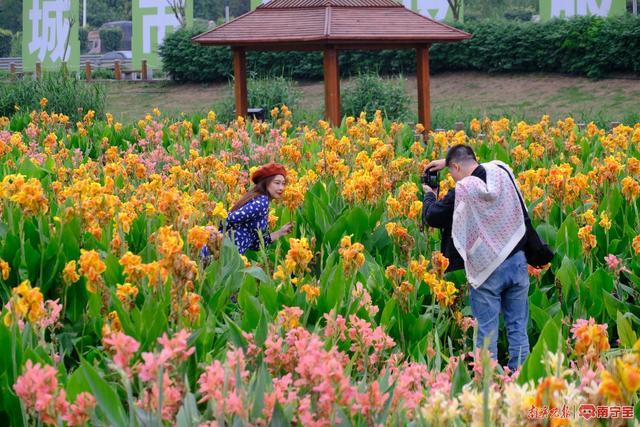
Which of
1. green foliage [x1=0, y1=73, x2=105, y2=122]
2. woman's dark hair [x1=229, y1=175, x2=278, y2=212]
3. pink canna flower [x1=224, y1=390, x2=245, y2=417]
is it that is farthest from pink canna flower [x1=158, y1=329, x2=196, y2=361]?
green foliage [x1=0, y1=73, x2=105, y2=122]

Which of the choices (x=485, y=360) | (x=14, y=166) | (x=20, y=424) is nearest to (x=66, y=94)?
(x=14, y=166)

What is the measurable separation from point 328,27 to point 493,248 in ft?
27.5

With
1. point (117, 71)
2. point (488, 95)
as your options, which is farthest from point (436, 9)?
point (117, 71)

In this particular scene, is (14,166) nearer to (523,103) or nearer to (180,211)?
(180,211)

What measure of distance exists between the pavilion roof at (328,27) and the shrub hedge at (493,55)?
12666mm

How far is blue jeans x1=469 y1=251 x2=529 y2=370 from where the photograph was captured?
4801 mm

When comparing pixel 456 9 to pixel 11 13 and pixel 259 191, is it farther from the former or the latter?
pixel 11 13

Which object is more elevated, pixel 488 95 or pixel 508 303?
pixel 488 95

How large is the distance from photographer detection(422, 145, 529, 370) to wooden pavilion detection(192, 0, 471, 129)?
793 centimetres

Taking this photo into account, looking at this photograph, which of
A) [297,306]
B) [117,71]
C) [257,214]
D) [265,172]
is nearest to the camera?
[297,306]

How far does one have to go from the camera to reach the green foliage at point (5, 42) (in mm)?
54781

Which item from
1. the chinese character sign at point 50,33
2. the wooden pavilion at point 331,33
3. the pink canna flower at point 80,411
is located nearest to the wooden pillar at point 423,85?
the wooden pavilion at point 331,33

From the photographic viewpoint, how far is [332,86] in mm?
12805

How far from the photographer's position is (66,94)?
1519 cm
